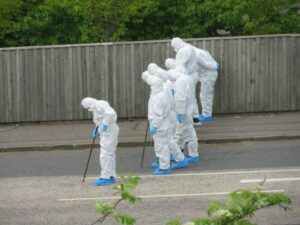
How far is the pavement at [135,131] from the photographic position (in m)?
19.0

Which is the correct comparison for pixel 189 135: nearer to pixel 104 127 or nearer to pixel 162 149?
pixel 162 149

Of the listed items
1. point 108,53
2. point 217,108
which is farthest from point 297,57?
point 108,53


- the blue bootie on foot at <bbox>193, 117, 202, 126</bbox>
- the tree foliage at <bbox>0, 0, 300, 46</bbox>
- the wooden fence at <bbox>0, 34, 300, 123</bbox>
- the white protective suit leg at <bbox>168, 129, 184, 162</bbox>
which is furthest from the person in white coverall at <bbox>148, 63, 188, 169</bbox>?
the tree foliage at <bbox>0, 0, 300, 46</bbox>

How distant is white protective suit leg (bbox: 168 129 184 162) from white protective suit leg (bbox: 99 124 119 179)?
1242 mm

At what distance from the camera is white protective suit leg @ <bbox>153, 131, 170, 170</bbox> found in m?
15.9

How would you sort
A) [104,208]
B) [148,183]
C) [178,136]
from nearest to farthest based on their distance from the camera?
[104,208], [148,183], [178,136]

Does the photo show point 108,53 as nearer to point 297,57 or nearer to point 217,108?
point 217,108

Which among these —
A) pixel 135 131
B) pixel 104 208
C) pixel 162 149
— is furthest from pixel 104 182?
pixel 104 208

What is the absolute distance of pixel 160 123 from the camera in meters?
16.0

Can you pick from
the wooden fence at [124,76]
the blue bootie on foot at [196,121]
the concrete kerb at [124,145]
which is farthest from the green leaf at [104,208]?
the wooden fence at [124,76]

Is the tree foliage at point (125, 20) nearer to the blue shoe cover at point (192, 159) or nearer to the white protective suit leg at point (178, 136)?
the white protective suit leg at point (178, 136)

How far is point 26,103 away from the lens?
72.4ft

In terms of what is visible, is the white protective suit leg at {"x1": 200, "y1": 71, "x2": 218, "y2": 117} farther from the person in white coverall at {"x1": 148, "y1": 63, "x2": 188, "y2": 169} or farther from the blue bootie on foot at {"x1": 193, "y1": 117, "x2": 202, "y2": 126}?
the person in white coverall at {"x1": 148, "y1": 63, "x2": 188, "y2": 169}

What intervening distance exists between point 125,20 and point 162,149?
8.43 meters
